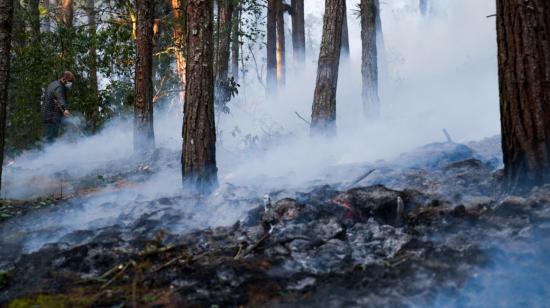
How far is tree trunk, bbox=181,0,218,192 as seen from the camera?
6.15 m

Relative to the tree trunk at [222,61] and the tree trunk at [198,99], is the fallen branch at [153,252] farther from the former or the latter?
the tree trunk at [222,61]

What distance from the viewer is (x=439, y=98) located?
49.0 ft

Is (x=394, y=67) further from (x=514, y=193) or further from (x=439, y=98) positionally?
(x=514, y=193)

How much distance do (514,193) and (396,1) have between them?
42.6 metres

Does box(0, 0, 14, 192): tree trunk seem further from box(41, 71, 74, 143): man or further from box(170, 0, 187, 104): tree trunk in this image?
box(170, 0, 187, 104): tree trunk

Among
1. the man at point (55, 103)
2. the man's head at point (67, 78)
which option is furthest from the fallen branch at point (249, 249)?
the man's head at point (67, 78)

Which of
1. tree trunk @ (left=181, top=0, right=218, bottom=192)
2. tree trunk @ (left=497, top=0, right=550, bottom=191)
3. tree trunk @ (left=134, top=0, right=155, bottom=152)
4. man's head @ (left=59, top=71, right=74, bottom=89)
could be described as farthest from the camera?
man's head @ (left=59, top=71, right=74, bottom=89)

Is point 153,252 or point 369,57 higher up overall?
point 369,57

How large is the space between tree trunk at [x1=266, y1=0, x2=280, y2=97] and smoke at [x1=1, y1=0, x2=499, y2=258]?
660 millimetres

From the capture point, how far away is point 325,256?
3750mm

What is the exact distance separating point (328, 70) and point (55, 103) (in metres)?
6.22

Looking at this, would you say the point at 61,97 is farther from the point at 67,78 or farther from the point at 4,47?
the point at 4,47

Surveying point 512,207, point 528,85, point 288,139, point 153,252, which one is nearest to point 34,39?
point 288,139

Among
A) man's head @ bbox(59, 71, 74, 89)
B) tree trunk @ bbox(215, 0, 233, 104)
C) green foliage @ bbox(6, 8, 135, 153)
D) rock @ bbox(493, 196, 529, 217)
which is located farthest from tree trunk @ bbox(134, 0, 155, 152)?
rock @ bbox(493, 196, 529, 217)
